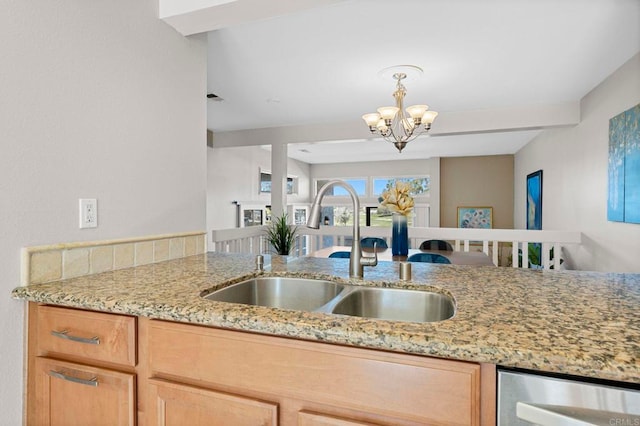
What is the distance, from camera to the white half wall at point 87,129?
1.09 m

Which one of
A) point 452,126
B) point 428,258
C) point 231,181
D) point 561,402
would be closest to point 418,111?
point 428,258

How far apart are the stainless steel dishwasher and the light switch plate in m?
1.40

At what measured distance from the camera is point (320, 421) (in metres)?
0.77

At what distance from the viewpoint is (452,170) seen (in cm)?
721

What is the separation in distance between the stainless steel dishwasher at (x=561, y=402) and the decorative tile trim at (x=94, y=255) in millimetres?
1370

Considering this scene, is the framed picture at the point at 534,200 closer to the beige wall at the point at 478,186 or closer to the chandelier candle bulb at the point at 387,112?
the beige wall at the point at 478,186

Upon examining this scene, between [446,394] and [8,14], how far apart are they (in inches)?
63.0

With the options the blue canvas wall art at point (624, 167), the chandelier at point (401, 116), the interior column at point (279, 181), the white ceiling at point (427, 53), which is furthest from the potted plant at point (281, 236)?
the blue canvas wall art at point (624, 167)

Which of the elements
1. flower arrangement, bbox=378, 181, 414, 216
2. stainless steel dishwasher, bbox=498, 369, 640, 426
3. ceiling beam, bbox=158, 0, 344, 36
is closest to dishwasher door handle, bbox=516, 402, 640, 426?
stainless steel dishwasher, bbox=498, 369, 640, 426

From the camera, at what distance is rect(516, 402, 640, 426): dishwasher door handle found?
605mm

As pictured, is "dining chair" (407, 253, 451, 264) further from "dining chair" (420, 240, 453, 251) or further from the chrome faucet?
the chrome faucet

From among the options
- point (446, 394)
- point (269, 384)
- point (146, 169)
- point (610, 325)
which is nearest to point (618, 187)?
point (610, 325)

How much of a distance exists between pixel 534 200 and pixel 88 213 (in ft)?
18.3

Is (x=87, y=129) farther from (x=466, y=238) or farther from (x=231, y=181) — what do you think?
(x=231, y=181)
